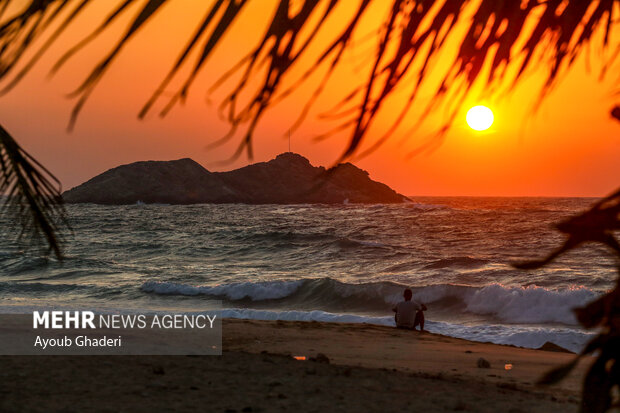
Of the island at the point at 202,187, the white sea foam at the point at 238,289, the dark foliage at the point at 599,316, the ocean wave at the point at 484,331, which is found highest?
the island at the point at 202,187

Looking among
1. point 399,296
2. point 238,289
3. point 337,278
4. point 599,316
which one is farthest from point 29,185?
point 337,278

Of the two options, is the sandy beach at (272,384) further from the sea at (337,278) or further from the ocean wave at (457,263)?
the ocean wave at (457,263)

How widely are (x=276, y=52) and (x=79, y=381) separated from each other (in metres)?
6.19

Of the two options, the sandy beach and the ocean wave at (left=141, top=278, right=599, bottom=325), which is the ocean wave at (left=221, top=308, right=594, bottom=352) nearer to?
the ocean wave at (left=141, top=278, right=599, bottom=325)

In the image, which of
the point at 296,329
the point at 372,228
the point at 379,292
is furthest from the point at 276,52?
the point at 372,228

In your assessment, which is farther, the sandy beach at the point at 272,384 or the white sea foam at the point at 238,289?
the white sea foam at the point at 238,289

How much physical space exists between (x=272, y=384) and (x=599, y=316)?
6375 millimetres

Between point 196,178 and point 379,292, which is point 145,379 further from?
point 196,178

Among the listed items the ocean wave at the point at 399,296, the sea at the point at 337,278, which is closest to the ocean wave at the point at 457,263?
the sea at the point at 337,278

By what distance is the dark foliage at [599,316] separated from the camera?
67 centimetres

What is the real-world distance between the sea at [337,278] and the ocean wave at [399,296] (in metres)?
0.03

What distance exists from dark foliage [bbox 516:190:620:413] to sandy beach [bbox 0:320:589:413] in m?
5.22

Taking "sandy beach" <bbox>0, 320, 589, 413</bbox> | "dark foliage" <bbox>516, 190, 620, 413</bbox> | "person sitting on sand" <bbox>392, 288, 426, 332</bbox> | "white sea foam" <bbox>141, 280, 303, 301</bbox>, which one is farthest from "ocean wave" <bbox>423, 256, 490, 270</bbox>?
"dark foliage" <bbox>516, 190, 620, 413</bbox>

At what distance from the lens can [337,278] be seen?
23.1 metres
